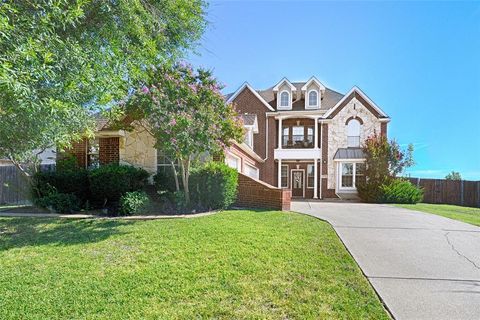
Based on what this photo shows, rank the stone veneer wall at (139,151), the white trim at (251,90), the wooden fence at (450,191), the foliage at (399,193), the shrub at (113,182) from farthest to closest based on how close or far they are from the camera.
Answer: the white trim at (251,90) < the wooden fence at (450,191) < the foliage at (399,193) < the stone veneer wall at (139,151) < the shrub at (113,182)

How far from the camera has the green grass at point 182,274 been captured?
3615 mm

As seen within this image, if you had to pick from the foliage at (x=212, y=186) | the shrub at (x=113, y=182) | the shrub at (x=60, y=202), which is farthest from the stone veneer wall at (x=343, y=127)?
the shrub at (x=60, y=202)

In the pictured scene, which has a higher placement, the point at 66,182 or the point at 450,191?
the point at 66,182

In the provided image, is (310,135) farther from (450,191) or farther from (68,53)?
(68,53)

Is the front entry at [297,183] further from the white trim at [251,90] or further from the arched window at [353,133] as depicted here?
the white trim at [251,90]

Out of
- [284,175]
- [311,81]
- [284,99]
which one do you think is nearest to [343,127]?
[311,81]

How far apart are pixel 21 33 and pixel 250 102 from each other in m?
19.9

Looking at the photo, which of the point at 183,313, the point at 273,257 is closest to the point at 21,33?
the point at 183,313

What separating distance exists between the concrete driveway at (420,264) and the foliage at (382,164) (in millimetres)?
9764

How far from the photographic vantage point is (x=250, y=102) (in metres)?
23.2

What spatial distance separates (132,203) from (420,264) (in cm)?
804

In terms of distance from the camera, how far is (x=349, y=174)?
2219 centimetres

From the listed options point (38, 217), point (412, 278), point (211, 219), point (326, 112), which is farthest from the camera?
point (326, 112)

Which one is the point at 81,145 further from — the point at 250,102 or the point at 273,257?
the point at 250,102
